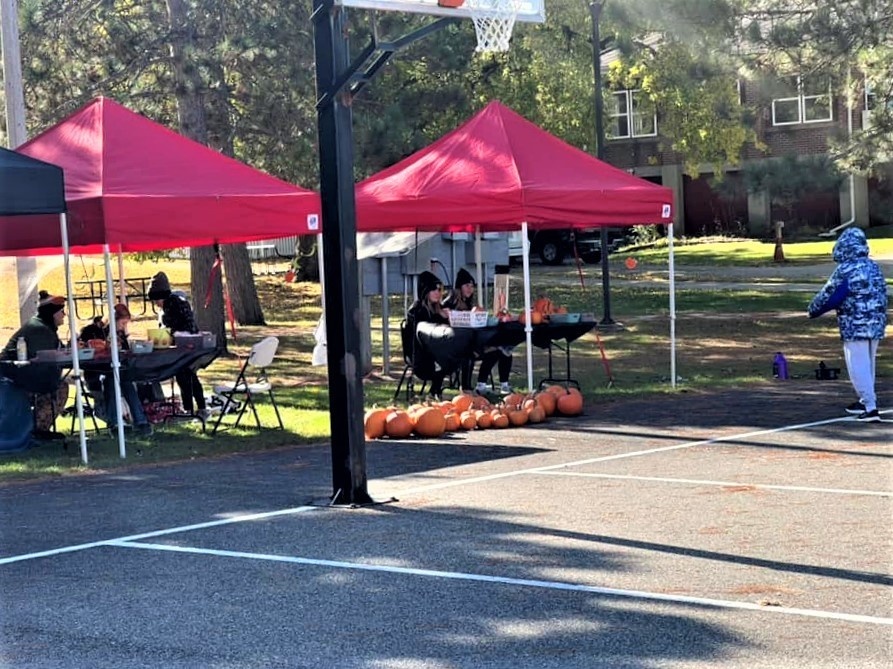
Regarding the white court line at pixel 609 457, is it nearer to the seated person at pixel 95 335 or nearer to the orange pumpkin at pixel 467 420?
the orange pumpkin at pixel 467 420

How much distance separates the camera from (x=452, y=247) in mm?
21359

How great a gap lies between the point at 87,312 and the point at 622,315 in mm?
12159

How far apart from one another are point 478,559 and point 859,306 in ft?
21.0

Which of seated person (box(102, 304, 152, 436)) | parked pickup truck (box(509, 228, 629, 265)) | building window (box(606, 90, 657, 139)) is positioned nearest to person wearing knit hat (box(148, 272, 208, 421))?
seated person (box(102, 304, 152, 436))

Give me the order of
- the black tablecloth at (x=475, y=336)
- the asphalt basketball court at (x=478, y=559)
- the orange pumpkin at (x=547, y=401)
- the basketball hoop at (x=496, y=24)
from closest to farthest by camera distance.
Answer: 1. the asphalt basketball court at (x=478, y=559)
2. the basketball hoop at (x=496, y=24)
3. the orange pumpkin at (x=547, y=401)
4. the black tablecloth at (x=475, y=336)

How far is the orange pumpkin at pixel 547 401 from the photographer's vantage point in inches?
564

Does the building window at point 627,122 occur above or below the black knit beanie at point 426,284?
above

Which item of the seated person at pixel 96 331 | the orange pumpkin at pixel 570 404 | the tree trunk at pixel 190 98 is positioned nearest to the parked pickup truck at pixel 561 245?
the tree trunk at pixel 190 98

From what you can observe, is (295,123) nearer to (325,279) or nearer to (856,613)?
(325,279)

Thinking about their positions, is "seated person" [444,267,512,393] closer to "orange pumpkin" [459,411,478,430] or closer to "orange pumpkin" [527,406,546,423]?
"orange pumpkin" [527,406,546,423]

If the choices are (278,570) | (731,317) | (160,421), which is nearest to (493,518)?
(278,570)

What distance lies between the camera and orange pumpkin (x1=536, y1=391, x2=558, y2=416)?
564 inches

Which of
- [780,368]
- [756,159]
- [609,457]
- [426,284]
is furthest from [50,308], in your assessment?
[756,159]

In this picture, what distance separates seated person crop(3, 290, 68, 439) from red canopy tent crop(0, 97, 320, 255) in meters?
0.81
